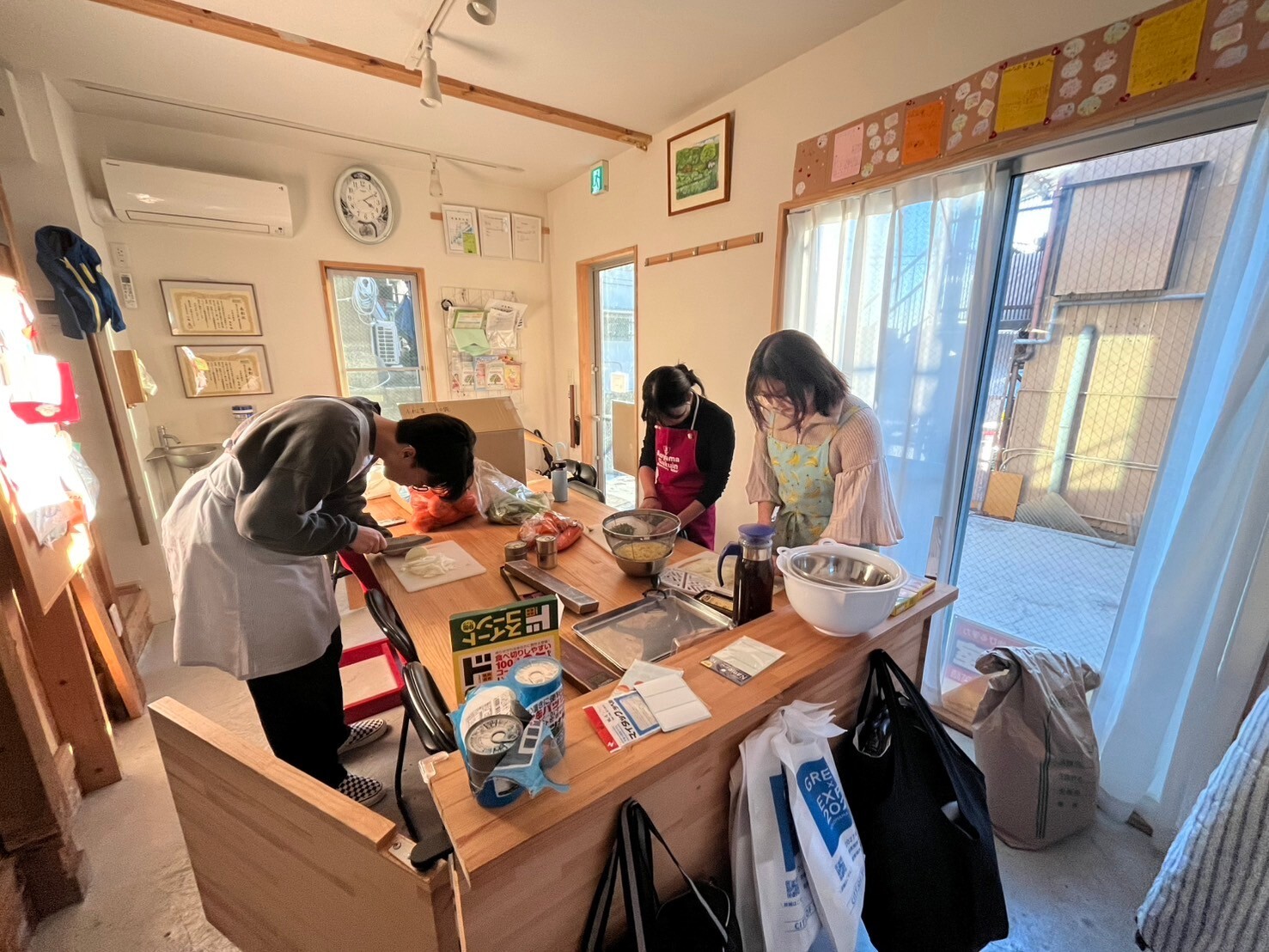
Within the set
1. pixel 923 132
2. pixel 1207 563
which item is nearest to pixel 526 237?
pixel 923 132

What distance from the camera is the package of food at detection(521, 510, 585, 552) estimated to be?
5.43 feet

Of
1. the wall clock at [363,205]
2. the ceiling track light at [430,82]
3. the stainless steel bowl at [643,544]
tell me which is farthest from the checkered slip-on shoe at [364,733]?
the wall clock at [363,205]

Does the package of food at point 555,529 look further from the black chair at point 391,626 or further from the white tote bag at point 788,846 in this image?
the white tote bag at point 788,846

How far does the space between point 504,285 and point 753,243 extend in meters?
2.19

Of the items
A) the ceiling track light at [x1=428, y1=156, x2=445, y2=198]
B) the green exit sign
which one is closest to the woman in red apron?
the green exit sign

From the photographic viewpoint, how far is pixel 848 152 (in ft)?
6.48

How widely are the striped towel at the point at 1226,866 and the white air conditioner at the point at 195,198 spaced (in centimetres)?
417

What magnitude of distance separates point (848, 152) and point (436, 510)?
2.11m

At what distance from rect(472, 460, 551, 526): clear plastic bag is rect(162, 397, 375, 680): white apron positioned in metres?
0.63

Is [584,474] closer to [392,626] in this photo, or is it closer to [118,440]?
[392,626]

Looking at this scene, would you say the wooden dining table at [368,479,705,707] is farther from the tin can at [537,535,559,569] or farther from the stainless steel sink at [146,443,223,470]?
the stainless steel sink at [146,443,223,470]

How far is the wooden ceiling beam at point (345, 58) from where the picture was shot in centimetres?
176

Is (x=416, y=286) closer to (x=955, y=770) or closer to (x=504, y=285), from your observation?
(x=504, y=285)

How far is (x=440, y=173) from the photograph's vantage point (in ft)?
11.2
